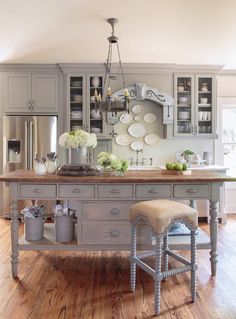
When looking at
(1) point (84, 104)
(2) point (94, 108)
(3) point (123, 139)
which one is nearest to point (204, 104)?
(3) point (123, 139)

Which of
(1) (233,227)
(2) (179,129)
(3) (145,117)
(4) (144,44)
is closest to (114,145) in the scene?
(3) (145,117)

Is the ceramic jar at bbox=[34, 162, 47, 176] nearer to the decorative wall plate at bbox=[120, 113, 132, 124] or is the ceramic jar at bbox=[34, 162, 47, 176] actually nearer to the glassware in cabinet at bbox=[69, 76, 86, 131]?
the glassware in cabinet at bbox=[69, 76, 86, 131]

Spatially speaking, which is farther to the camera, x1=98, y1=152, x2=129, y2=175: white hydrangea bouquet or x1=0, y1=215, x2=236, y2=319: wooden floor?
x1=98, y1=152, x2=129, y2=175: white hydrangea bouquet

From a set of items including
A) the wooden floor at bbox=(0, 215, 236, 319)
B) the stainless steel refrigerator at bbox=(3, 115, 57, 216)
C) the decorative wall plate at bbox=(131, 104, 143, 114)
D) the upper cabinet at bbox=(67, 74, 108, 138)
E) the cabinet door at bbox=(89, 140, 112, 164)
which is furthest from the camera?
the decorative wall plate at bbox=(131, 104, 143, 114)

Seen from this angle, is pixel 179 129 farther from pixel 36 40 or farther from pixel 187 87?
pixel 36 40

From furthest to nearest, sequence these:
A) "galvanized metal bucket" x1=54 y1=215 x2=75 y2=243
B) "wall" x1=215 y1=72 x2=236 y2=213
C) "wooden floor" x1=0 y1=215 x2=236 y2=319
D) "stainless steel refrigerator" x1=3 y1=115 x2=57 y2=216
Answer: "wall" x1=215 y1=72 x2=236 y2=213
"stainless steel refrigerator" x1=3 y1=115 x2=57 y2=216
"galvanized metal bucket" x1=54 y1=215 x2=75 y2=243
"wooden floor" x1=0 y1=215 x2=236 y2=319

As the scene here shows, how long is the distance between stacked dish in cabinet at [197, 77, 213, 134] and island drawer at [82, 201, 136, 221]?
277cm

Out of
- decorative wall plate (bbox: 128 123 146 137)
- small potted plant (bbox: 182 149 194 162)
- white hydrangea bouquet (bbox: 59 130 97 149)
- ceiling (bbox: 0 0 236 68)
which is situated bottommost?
small potted plant (bbox: 182 149 194 162)

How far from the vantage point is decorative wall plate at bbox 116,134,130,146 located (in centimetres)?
541

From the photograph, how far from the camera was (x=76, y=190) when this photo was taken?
2.86 m

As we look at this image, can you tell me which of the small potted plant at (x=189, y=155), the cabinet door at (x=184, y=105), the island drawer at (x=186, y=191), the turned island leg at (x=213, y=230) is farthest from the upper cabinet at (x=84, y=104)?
the turned island leg at (x=213, y=230)

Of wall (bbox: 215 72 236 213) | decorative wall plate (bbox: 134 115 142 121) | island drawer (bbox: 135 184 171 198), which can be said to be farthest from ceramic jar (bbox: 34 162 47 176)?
wall (bbox: 215 72 236 213)

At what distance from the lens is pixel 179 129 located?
5.26 meters

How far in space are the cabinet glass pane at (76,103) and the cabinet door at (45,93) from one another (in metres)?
0.25
